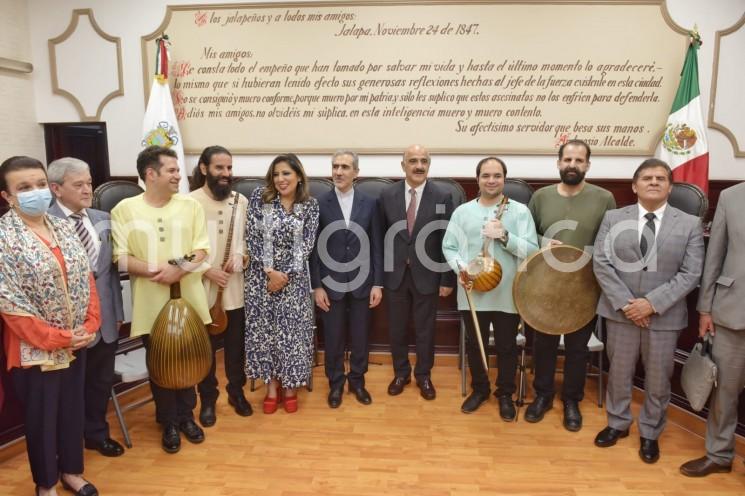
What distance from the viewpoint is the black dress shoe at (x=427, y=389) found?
11.1ft

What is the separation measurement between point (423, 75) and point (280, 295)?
2.24 m

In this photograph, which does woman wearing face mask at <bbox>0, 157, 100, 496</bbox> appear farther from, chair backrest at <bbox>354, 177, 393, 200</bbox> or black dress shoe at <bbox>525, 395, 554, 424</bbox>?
black dress shoe at <bbox>525, 395, 554, 424</bbox>

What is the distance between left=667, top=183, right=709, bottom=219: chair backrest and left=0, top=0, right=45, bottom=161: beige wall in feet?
16.7

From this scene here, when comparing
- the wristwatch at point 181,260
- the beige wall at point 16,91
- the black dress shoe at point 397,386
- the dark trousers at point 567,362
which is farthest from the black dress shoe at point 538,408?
the beige wall at point 16,91

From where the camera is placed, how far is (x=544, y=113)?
13.3ft

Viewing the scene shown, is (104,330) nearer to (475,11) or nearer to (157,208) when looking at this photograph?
(157,208)

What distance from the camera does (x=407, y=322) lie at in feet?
11.1

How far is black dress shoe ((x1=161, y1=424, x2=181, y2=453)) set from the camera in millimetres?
2723

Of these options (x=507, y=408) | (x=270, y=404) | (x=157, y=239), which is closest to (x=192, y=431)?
(x=270, y=404)

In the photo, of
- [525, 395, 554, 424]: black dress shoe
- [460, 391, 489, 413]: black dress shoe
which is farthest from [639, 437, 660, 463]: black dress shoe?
[460, 391, 489, 413]: black dress shoe

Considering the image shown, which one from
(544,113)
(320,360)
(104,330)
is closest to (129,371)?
(104,330)

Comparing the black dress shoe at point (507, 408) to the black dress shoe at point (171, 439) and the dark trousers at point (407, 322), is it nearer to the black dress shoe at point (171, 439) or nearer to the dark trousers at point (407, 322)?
the dark trousers at point (407, 322)

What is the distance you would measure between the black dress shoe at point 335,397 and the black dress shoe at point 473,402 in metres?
0.81

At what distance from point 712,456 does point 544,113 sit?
2659 millimetres
